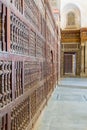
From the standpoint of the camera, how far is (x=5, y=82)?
2.50m

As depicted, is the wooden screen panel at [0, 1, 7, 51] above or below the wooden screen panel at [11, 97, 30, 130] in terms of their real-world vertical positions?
above

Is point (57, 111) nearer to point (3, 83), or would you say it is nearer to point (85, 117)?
point (85, 117)

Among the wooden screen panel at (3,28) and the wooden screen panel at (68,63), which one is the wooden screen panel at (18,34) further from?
the wooden screen panel at (68,63)

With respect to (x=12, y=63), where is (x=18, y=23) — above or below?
above

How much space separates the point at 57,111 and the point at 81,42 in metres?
14.9

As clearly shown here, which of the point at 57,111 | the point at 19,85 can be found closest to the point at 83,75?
the point at 57,111

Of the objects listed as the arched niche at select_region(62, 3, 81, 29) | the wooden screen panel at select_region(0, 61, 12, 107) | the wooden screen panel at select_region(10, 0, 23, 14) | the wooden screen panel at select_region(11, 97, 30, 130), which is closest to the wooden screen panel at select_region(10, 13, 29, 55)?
the wooden screen panel at select_region(10, 0, 23, 14)

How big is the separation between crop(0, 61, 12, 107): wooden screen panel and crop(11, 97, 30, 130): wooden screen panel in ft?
0.98

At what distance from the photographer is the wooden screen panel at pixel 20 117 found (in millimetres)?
2859

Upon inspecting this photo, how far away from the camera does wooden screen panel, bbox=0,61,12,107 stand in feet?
7.84

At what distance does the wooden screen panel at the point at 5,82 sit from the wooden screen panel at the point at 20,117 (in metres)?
0.30

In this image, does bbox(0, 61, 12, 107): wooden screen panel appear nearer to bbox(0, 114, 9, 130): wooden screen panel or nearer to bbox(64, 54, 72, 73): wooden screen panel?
bbox(0, 114, 9, 130): wooden screen panel

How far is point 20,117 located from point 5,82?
0.91m

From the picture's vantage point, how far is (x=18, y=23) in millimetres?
3113
